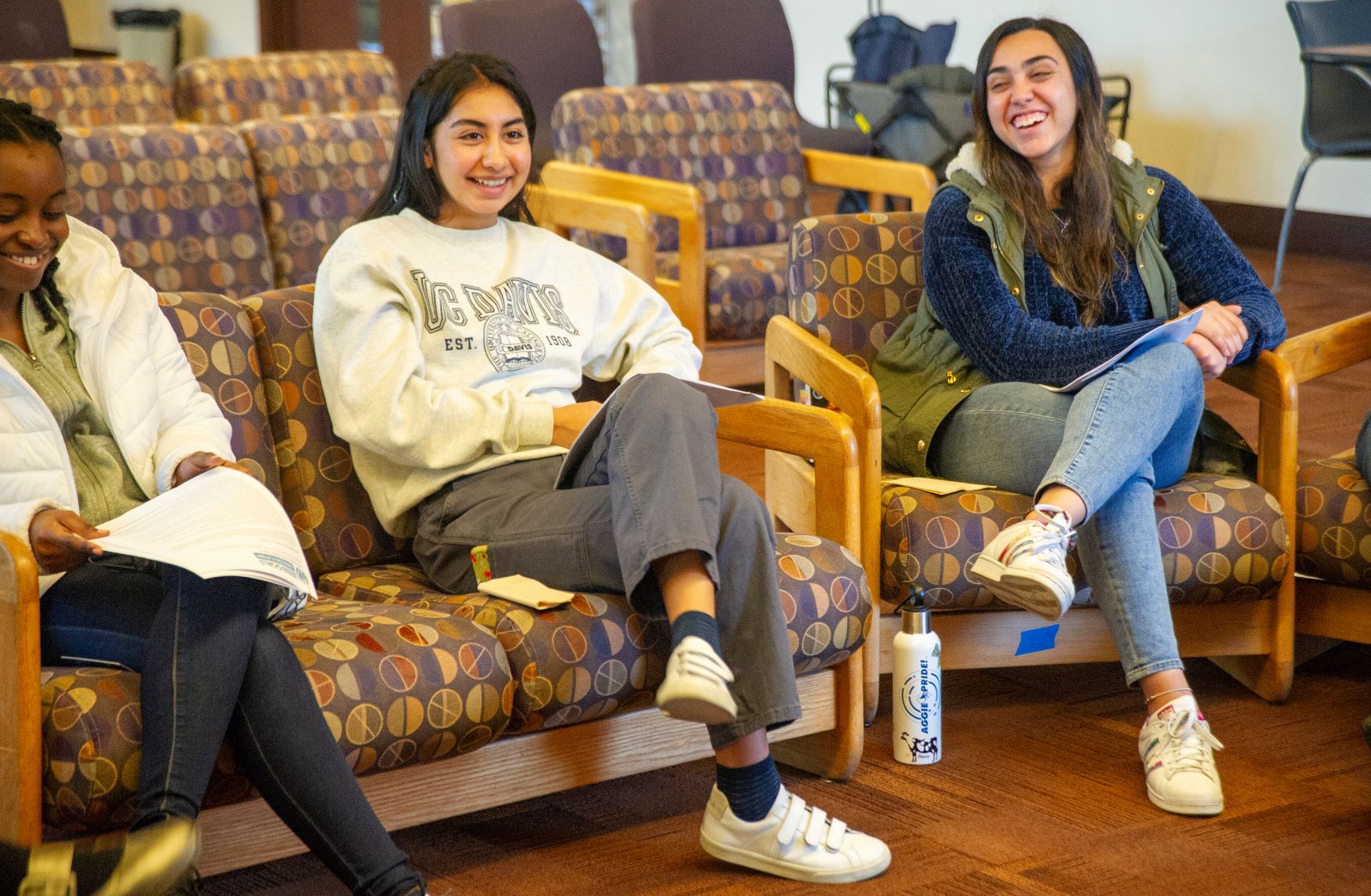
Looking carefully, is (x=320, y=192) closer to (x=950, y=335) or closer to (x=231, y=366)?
(x=231, y=366)

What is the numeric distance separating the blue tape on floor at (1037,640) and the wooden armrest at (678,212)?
5.31 ft

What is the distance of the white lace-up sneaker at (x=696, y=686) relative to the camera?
67.1 inches

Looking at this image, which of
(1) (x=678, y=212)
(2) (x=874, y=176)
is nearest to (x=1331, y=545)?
(1) (x=678, y=212)

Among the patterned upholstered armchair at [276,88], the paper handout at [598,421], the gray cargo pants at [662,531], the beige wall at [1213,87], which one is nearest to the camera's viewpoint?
the gray cargo pants at [662,531]

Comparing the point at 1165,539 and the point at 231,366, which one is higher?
the point at 231,366

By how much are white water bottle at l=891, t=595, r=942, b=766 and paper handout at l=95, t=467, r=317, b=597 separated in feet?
2.83

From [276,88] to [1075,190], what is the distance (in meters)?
2.94

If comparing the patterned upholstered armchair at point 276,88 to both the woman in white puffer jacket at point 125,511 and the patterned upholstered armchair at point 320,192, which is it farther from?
the woman in white puffer jacket at point 125,511

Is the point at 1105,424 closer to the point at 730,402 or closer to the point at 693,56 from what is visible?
the point at 730,402

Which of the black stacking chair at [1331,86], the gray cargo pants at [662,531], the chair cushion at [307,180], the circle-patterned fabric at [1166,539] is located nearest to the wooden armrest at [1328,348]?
the circle-patterned fabric at [1166,539]

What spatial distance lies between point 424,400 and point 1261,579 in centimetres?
126

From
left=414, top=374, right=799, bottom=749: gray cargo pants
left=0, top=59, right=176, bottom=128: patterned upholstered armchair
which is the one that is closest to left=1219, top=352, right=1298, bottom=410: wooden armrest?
left=414, top=374, right=799, bottom=749: gray cargo pants

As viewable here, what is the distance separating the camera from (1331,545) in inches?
94.2

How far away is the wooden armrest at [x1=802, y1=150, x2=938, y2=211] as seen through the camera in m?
4.04
